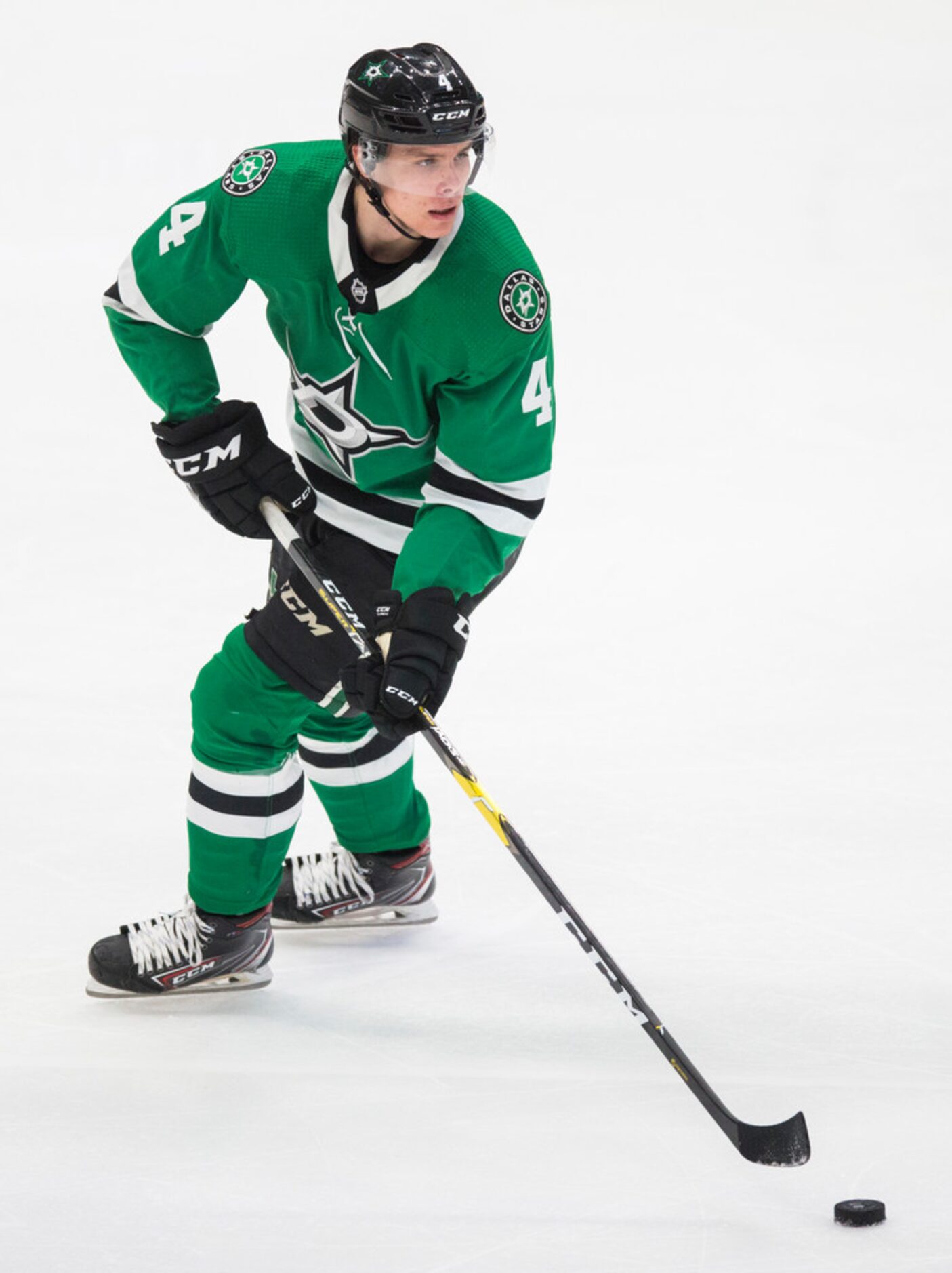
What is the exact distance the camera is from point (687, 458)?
497 centimetres

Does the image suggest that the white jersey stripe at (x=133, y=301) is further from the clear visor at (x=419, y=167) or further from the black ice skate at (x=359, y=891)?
the black ice skate at (x=359, y=891)

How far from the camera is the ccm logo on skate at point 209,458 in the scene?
2338 mm

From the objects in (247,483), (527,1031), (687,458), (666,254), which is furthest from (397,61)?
(666,254)

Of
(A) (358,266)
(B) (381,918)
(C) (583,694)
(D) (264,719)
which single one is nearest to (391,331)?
(A) (358,266)

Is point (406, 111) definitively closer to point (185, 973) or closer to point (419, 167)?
point (419, 167)

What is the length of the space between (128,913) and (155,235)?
112 cm

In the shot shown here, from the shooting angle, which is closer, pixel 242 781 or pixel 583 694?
pixel 242 781

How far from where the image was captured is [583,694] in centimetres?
371

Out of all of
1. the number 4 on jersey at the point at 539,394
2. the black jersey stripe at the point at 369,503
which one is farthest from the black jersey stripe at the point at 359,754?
the number 4 on jersey at the point at 539,394

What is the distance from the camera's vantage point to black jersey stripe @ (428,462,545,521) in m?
2.17

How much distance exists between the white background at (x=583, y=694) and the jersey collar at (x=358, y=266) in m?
1.02

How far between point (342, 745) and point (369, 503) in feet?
1.48

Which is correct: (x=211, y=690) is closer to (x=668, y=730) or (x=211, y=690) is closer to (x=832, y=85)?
(x=668, y=730)

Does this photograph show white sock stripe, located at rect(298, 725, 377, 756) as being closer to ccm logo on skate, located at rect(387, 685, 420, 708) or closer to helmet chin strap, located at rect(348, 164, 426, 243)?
ccm logo on skate, located at rect(387, 685, 420, 708)
